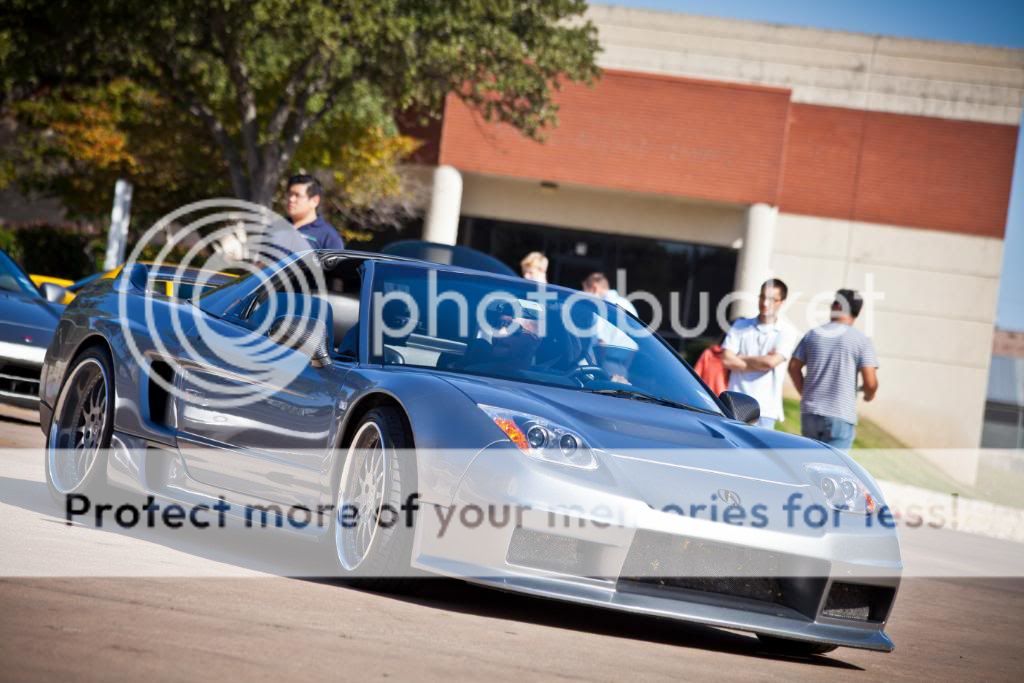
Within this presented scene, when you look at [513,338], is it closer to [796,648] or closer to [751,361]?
[796,648]

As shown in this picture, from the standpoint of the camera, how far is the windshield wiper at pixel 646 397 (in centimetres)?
611

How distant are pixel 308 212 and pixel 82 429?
9.34ft

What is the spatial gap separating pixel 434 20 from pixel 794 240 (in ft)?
54.5

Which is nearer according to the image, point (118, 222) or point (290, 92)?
point (118, 222)

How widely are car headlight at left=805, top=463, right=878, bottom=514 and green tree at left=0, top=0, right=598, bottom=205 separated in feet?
55.2

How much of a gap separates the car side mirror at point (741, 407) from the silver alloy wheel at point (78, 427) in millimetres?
2844

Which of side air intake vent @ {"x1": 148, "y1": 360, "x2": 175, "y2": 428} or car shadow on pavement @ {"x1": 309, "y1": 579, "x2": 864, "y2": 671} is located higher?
side air intake vent @ {"x1": 148, "y1": 360, "x2": 175, "y2": 428}

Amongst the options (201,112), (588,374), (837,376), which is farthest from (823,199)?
(588,374)

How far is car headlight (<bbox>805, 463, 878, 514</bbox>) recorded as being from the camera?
5.55 m

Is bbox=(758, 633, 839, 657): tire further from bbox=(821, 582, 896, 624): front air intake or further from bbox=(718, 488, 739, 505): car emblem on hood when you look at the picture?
bbox=(718, 488, 739, 505): car emblem on hood

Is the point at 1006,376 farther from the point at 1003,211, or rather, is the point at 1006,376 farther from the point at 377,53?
the point at 377,53

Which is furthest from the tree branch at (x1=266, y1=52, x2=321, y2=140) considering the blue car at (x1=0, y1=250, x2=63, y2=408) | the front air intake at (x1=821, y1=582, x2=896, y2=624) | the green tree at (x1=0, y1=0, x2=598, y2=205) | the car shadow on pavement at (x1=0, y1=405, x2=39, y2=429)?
the front air intake at (x1=821, y1=582, x2=896, y2=624)

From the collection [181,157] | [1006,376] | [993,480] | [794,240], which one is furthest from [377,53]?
[1006,376]

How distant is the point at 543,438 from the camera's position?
16.9 feet
